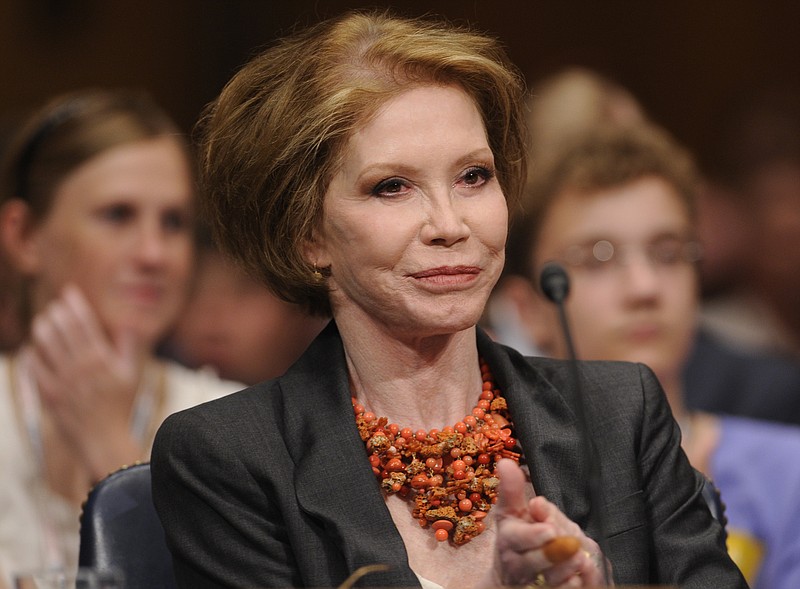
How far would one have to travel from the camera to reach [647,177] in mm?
3619

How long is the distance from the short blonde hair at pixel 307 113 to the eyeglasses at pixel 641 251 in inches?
51.5

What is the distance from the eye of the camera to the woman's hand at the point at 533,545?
5.92 feet

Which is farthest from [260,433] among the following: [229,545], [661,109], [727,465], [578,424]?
[661,109]

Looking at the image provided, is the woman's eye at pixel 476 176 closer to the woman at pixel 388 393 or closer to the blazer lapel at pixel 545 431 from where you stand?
the woman at pixel 388 393

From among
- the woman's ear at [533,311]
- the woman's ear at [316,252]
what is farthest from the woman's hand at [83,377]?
the woman's ear at [316,252]

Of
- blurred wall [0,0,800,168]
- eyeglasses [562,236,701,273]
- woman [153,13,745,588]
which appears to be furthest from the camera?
blurred wall [0,0,800,168]

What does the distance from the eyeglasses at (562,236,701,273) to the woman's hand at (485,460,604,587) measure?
72.9 inches

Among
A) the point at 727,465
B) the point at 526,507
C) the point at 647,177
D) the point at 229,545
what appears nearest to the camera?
the point at 526,507

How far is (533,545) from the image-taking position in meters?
1.80

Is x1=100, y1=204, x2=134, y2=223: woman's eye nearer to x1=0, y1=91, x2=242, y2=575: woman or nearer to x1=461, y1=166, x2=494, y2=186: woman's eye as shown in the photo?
x1=0, y1=91, x2=242, y2=575: woman

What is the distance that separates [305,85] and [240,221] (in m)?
0.28

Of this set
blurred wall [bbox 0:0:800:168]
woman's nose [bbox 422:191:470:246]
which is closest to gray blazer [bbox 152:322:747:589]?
woman's nose [bbox 422:191:470:246]

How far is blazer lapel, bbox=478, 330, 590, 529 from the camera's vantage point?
2.12m

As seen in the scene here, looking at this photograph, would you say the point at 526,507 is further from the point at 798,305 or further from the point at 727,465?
the point at 798,305
